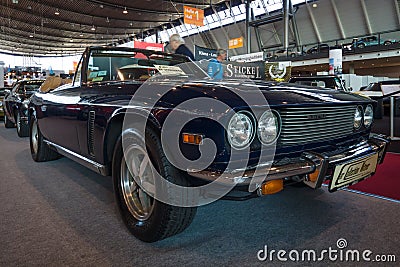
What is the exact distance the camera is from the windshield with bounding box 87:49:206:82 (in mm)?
2787

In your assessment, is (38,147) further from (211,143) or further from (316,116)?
(316,116)

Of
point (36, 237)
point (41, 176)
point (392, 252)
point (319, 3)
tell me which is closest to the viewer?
point (392, 252)

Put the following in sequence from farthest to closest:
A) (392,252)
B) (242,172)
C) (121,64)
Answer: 1. (121,64)
2. (392,252)
3. (242,172)

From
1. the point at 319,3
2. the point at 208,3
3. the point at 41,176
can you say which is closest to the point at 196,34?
the point at 208,3

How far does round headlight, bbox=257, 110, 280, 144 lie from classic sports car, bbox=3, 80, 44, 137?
621 cm

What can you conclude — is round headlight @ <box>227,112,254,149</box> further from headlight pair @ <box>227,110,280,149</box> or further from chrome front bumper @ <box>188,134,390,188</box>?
chrome front bumper @ <box>188,134,390,188</box>

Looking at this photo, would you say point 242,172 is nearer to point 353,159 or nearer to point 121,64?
point 353,159

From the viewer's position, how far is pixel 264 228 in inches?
84.4

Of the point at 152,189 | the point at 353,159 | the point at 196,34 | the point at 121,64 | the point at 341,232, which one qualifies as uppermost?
the point at 196,34

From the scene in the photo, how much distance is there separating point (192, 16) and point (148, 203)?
13.8 metres

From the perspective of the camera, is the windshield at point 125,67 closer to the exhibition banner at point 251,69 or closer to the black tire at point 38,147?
the black tire at point 38,147

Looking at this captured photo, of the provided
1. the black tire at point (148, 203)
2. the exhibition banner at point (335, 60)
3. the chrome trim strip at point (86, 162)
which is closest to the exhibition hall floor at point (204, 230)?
the black tire at point (148, 203)

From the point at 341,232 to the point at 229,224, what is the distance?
75 cm

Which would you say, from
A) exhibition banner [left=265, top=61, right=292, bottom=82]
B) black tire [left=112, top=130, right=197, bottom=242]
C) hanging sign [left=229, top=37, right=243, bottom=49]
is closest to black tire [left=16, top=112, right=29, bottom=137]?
black tire [left=112, top=130, right=197, bottom=242]
